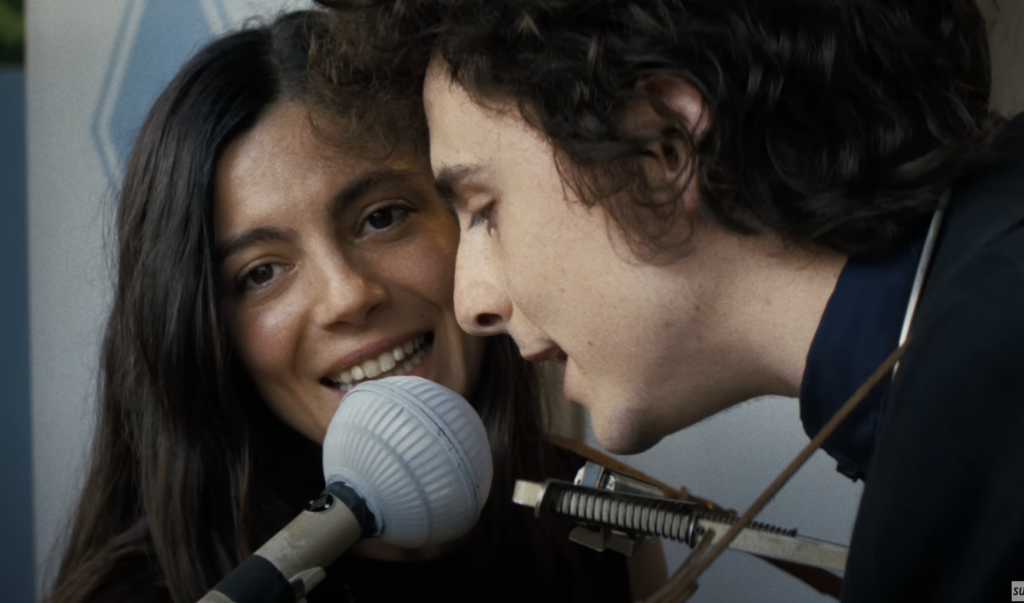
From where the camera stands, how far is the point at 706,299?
2.91 ft

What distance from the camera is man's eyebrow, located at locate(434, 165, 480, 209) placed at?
0.97 meters

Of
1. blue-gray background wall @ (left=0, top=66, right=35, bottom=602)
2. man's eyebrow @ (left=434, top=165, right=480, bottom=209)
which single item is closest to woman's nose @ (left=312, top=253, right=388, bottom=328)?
man's eyebrow @ (left=434, top=165, right=480, bottom=209)

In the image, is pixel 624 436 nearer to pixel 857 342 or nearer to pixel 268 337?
pixel 857 342

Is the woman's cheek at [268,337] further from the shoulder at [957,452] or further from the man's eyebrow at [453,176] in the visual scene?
the shoulder at [957,452]

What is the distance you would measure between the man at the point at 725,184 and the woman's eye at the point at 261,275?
349 millimetres

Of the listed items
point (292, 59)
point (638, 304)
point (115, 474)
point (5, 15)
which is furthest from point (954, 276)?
point (5, 15)

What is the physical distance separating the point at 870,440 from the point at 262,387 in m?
0.79

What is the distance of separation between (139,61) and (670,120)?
133 cm

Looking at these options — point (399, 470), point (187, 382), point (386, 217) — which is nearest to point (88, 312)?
point (187, 382)

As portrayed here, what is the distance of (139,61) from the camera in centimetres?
191

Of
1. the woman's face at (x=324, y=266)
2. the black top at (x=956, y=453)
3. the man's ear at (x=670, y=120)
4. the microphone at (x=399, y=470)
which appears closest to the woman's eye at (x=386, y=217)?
the woman's face at (x=324, y=266)

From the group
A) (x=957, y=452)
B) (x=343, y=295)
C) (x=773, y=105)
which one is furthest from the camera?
(x=343, y=295)

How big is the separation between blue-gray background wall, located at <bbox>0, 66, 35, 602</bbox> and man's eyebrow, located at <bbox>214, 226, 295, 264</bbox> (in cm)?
98

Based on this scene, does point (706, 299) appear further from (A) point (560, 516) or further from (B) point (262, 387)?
(B) point (262, 387)
